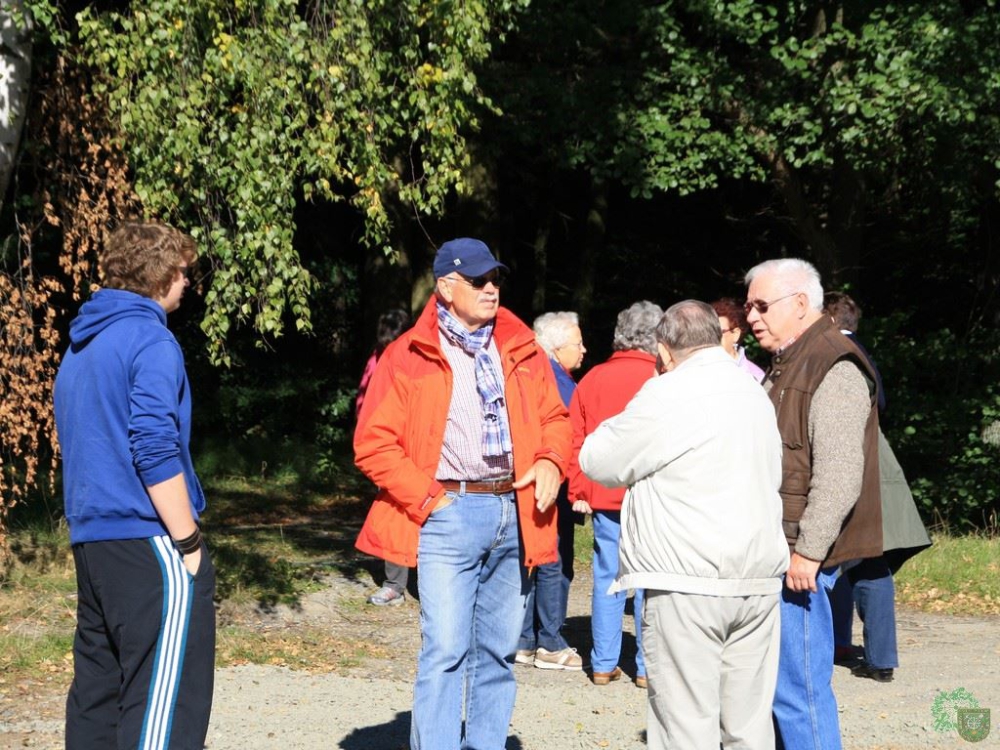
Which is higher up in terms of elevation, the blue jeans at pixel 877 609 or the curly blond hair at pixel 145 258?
the curly blond hair at pixel 145 258

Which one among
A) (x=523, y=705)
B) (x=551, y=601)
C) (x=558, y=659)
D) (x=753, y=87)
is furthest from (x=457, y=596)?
(x=753, y=87)

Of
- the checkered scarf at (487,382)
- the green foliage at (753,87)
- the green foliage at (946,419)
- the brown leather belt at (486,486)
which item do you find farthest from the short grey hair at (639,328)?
the green foliage at (946,419)

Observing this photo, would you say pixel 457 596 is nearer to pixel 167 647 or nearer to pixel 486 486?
pixel 486 486

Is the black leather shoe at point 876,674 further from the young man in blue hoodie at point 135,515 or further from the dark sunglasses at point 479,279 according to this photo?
the young man in blue hoodie at point 135,515

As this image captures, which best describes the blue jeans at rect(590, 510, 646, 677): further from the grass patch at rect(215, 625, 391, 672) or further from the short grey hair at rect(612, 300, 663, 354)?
the grass patch at rect(215, 625, 391, 672)

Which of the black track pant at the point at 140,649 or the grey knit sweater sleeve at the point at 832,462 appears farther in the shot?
the grey knit sweater sleeve at the point at 832,462

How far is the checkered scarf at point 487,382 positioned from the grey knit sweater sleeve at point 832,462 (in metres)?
1.09

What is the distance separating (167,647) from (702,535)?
65.8 inches

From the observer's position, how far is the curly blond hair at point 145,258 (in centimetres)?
410

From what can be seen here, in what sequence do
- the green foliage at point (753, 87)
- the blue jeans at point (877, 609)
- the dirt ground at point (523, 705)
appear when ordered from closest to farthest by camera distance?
1. the dirt ground at point (523, 705)
2. the blue jeans at point (877, 609)
3. the green foliage at point (753, 87)

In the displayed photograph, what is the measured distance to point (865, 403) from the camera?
15.0 ft

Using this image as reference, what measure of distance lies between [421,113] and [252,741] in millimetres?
4012

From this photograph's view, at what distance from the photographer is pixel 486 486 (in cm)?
476

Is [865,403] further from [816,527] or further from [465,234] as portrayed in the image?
[465,234]
